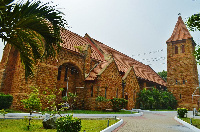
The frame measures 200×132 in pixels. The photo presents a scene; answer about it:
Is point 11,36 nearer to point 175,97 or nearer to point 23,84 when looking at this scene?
point 23,84

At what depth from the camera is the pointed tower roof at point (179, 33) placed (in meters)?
35.8

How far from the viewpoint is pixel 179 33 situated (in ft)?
122

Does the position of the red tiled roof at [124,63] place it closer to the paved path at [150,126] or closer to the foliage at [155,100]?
the foliage at [155,100]

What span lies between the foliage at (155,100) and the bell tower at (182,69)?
2.12 m

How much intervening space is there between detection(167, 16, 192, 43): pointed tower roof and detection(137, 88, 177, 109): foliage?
12117mm

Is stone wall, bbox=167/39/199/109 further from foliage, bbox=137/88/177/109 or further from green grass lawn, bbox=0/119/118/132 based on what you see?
green grass lawn, bbox=0/119/118/132

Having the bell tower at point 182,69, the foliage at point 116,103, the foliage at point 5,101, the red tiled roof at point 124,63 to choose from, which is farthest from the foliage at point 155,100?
the foliage at point 5,101

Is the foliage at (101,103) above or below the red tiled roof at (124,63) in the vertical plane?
below

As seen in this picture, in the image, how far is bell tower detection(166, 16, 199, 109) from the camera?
108 ft

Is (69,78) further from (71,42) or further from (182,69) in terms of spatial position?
(182,69)

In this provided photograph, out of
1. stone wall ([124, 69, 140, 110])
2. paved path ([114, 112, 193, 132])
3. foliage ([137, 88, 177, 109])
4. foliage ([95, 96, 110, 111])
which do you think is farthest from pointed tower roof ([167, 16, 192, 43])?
paved path ([114, 112, 193, 132])

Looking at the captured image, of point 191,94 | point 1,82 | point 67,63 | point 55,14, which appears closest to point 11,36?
point 55,14

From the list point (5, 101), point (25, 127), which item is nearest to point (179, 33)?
point (5, 101)

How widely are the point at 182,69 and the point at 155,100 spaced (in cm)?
1053
